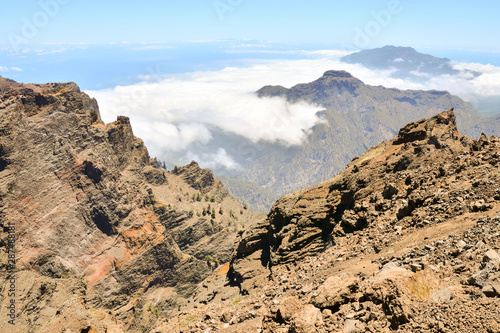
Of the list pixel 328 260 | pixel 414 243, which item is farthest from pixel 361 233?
pixel 414 243

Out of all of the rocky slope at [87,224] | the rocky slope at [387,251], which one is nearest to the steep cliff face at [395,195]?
the rocky slope at [387,251]

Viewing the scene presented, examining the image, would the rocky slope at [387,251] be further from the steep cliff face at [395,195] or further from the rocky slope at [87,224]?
the rocky slope at [87,224]

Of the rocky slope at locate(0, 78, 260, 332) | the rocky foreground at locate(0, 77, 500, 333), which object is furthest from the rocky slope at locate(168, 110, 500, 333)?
the rocky slope at locate(0, 78, 260, 332)

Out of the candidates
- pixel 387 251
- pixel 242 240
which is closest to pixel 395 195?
pixel 387 251

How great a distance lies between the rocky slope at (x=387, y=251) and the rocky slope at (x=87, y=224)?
126ft

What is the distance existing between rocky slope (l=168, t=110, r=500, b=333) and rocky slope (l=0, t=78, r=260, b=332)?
3834 cm

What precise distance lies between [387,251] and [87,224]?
93472mm

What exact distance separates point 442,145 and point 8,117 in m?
96.5

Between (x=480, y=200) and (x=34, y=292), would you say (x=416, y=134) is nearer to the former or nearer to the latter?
(x=480, y=200)

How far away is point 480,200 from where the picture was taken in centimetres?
2033

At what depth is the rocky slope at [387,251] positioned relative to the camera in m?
12.6

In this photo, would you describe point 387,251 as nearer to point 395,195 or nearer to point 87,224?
point 395,195

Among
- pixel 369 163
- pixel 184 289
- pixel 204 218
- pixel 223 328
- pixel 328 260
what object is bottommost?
pixel 184 289

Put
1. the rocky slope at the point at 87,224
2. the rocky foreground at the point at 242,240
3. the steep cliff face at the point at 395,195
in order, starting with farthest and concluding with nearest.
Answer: the rocky slope at the point at 87,224 → the steep cliff face at the point at 395,195 → the rocky foreground at the point at 242,240
